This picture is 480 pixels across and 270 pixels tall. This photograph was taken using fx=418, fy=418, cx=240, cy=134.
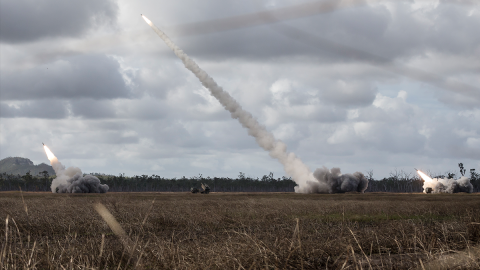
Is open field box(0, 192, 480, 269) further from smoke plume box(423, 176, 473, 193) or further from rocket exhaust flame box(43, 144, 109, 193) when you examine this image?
rocket exhaust flame box(43, 144, 109, 193)

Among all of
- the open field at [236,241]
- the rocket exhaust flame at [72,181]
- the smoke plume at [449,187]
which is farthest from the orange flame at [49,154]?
the smoke plume at [449,187]

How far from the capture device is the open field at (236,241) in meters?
8.35

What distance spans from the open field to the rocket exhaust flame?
65881 millimetres

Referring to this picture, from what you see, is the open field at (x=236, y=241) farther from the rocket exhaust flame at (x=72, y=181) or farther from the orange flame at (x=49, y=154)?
the rocket exhaust flame at (x=72, y=181)

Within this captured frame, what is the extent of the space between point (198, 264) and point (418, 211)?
2624 centimetres

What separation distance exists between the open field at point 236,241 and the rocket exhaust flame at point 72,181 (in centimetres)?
6588

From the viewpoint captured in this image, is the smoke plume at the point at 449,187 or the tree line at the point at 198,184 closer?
the smoke plume at the point at 449,187

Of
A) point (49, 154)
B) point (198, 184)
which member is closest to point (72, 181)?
point (49, 154)

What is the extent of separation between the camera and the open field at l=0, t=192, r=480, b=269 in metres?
8.35

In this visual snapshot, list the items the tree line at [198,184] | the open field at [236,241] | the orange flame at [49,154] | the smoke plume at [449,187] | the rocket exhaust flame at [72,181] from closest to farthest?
1. the open field at [236,241]
2. the orange flame at [49,154]
3. the rocket exhaust flame at [72,181]
4. the smoke plume at [449,187]
5. the tree line at [198,184]

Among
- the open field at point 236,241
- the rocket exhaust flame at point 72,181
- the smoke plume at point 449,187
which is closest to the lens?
the open field at point 236,241

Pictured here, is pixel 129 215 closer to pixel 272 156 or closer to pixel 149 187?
pixel 272 156

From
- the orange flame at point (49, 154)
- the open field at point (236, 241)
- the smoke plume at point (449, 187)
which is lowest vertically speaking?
the open field at point (236, 241)

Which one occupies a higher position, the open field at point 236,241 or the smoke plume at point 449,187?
A: the smoke plume at point 449,187
